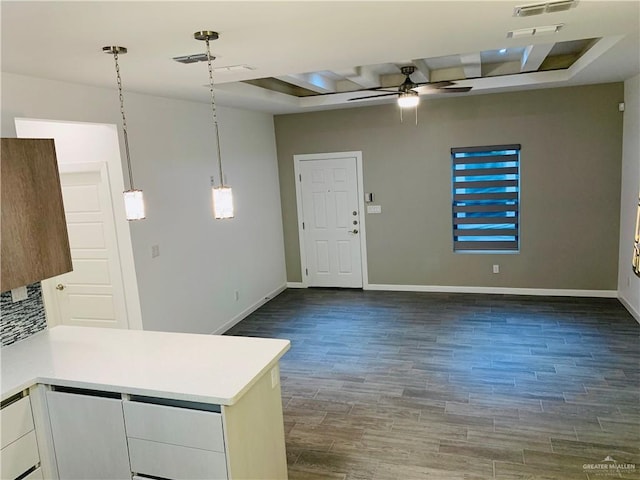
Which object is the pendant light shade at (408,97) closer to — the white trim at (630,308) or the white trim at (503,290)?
the white trim at (503,290)

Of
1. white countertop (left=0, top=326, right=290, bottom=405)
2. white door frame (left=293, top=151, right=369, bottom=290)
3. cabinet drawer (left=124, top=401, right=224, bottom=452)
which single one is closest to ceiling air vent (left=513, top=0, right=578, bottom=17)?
white countertop (left=0, top=326, right=290, bottom=405)

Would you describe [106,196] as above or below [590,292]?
above

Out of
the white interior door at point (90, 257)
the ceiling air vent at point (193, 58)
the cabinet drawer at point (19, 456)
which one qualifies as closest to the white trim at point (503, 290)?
the white interior door at point (90, 257)

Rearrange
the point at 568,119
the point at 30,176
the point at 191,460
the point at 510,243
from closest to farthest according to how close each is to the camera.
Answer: the point at 191,460 < the point at 30,176 < the point at 568,119 < the point at 510,243

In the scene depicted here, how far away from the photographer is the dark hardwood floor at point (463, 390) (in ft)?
10.0

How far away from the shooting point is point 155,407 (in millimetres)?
2262

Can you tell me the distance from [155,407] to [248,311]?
4.05 meters

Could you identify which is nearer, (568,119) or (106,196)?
(106,196)

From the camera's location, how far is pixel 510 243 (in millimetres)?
6477

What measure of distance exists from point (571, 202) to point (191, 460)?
5.66 meters

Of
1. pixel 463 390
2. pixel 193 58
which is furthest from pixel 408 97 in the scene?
pixel 463 390

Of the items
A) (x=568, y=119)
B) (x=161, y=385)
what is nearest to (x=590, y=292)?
(x=568, y=119)

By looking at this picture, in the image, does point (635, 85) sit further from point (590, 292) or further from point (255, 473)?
point (255, 473)

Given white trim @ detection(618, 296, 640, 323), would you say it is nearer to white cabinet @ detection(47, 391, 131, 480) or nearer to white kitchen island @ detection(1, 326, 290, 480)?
white kitchen island @ detection(1, 326, 290, 480)
